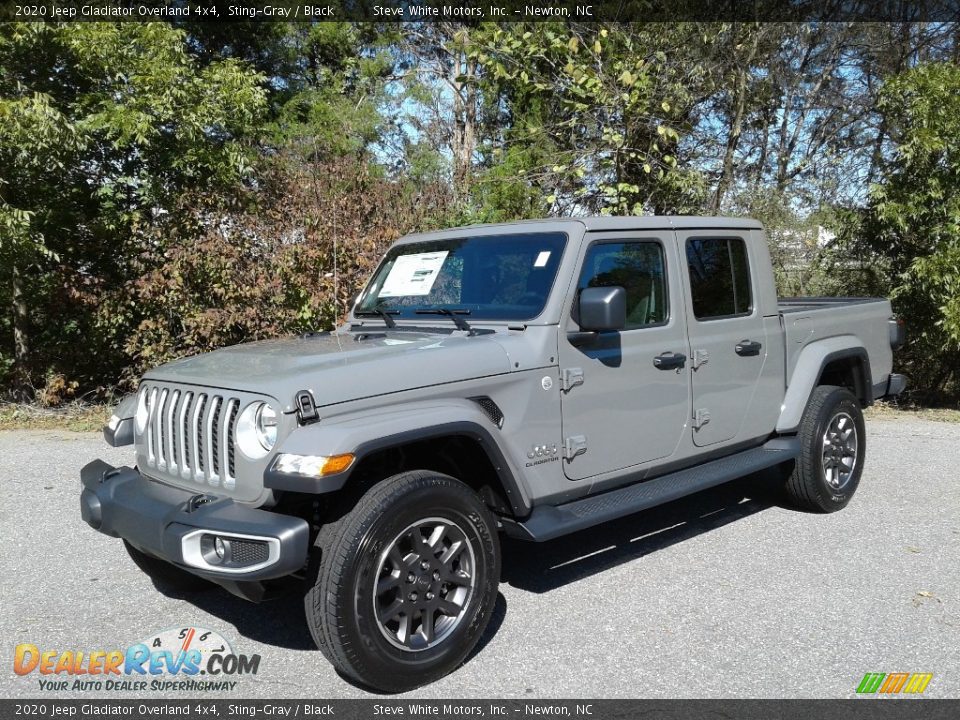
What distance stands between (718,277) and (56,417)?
310 inches

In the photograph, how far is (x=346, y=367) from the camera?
11.4 ft

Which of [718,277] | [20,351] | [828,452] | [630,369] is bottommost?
[828,452]

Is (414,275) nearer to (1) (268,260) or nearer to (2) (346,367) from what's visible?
(2) (346,367)

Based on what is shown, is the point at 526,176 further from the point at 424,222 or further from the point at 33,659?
the point at 33,659

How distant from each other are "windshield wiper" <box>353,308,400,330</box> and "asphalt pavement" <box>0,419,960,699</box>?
1520 mm

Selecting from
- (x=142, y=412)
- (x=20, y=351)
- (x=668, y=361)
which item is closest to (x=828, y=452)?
(x=668, y=361)

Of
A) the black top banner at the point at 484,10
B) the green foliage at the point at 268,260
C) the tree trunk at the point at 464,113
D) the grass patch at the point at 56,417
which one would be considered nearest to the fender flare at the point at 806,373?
the green foliage at the point at 268,260

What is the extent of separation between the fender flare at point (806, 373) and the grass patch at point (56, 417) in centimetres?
707

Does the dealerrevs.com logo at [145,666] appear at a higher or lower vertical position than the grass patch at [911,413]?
higher

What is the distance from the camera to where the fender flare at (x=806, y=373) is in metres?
5.37

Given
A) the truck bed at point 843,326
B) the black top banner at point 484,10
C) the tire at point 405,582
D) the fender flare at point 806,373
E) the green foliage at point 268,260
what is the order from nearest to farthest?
the tire at point 405,582
the fender flare at point 806,373
the truck bed at point 843,326
the black top banner at point 484,10
the green foliage at point 268,260

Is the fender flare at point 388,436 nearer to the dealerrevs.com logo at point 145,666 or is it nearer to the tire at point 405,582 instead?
the tire at point 405,582

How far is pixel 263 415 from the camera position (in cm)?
332

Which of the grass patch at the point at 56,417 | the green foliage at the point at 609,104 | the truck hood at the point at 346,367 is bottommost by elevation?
the grass patch at the point at 56,417
